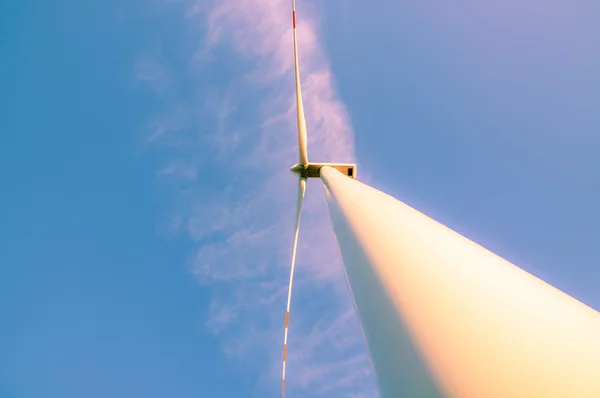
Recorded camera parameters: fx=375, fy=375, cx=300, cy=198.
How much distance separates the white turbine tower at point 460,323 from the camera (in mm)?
2551

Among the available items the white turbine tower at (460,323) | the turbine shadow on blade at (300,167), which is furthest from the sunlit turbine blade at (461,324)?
the turbine shadow on blade at (300,167)

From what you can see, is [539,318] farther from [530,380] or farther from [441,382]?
[441,382]

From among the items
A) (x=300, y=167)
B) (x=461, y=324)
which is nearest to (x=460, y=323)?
(x=461, y=324)

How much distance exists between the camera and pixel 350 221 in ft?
18.0

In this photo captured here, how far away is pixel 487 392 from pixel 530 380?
0.93 ft

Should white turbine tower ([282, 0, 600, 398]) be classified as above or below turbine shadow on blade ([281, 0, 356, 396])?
below

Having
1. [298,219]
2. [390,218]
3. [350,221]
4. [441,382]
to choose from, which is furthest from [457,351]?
[298,219]

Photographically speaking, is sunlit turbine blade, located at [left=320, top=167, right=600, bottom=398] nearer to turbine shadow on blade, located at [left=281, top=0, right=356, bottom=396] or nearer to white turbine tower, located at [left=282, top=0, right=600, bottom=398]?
white turbine tower, located at [left=282, top=0, right=600, bottom=398]

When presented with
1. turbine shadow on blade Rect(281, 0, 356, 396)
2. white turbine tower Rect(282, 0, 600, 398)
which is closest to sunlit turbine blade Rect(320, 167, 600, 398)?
white turbine tower Rect(282, 0, 600, 398)

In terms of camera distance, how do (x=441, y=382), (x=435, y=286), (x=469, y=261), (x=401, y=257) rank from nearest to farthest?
(x=441, y=382), (x=435, y=286), (x=469, y=261), (x=401, y=257)

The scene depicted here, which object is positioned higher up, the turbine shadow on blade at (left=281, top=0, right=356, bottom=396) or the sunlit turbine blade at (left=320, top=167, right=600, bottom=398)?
the turbine shadow on blade at (left=281, top=0, right=356, bottom=396)

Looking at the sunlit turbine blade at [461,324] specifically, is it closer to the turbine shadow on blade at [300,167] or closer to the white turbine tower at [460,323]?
the white turbine tower at [460,323]

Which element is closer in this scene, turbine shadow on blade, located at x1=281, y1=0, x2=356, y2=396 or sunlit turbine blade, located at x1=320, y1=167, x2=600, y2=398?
sunlit turbine blade, located at x1=320, y1=167, x2=600, y2=398

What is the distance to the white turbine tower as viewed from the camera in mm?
2551
